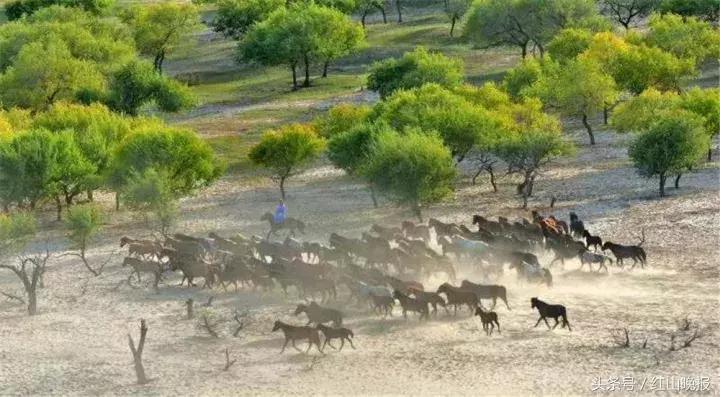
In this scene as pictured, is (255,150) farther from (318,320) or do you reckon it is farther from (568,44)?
(568,44)

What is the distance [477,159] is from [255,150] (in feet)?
39.8

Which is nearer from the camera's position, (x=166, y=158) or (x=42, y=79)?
(x=166, y=158)

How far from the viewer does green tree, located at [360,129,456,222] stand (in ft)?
163

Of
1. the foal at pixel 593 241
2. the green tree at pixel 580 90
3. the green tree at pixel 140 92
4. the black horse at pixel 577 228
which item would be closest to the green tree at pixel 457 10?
the green tree at pixel 140 92

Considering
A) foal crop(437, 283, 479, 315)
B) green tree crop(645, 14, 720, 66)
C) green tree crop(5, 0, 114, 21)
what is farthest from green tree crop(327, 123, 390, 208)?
green tree crop(5, 0, 114, 21)

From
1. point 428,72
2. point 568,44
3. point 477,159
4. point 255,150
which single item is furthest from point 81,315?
point 568,44

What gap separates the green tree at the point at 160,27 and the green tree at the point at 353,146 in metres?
54.6

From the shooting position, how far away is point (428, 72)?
81062 millimetres

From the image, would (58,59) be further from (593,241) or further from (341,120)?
(593,241)

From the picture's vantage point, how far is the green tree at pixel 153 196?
48.5m

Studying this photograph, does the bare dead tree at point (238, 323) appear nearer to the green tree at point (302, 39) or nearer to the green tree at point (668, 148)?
the green tree at point (668, 148)

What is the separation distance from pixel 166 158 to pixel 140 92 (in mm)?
30189

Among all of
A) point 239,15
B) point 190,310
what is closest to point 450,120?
point 190,310

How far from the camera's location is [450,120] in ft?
188
